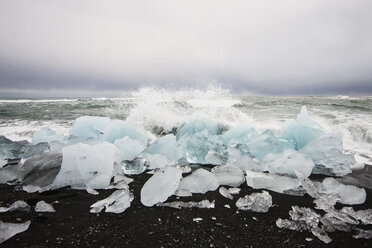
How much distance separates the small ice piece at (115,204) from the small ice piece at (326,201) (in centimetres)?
146

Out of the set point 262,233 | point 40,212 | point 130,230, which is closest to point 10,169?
point 40,212

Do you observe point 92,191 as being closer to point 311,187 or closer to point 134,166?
point 134,166

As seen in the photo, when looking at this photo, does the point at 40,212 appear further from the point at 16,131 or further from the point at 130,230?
the point at 16,131

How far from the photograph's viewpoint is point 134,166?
2.58 metres

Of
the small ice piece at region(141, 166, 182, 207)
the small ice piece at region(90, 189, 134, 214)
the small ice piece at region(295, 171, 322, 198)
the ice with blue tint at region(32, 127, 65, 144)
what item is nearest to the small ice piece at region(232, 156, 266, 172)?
the small ice piece at region(295, 171, 322, 198)

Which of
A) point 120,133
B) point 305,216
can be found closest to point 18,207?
point 120,133

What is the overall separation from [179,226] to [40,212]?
97cm

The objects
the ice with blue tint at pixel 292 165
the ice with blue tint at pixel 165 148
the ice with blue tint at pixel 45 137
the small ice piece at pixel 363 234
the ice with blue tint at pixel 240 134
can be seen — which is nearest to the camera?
the small ice piece at pixel 363 234

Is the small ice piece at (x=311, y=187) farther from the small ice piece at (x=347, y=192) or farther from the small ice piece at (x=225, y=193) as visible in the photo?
the small ice piece at (x=225, y=193)

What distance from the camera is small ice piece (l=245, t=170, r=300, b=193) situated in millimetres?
2088

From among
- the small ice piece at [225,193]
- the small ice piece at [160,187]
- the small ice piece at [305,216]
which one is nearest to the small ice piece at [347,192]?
the small ice piece at [305,216]

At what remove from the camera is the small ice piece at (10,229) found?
125 cm

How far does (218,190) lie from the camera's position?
205 cm

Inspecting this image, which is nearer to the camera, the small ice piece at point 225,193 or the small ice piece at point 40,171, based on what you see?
the small ice piece at point 225,193
